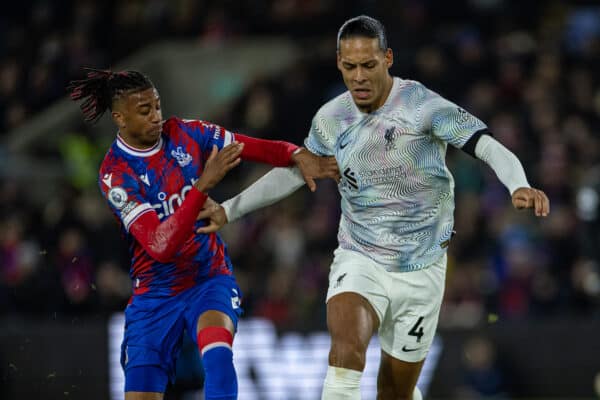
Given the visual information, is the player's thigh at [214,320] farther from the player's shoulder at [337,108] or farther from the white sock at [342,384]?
the player's shoulder at [337,108]

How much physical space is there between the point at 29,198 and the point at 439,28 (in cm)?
578

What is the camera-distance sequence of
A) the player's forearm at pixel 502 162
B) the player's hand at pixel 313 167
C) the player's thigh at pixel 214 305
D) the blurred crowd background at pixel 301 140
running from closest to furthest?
the player's forearm at pixel 502 162 < the player's thigh at pixel 214 305 < the player's hand at pixel 313 167 < the blurred crowd background at pixel 301 140

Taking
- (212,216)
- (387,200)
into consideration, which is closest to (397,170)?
(387,200)

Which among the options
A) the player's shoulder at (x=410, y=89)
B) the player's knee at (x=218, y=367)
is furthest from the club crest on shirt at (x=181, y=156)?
the player's shoulder at (x=410, y=89)

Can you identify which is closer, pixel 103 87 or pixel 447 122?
pixel 447 122

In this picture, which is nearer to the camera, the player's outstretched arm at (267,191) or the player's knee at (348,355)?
the player's knee at (348,355)

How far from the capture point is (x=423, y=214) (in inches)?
263

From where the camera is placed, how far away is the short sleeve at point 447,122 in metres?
6.38

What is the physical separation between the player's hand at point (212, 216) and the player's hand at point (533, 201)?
1.74 metres

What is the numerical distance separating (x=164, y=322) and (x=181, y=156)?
3.17 feet

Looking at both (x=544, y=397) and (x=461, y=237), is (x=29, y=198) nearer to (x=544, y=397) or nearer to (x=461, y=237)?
(x=461, y=237)

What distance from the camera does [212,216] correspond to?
670 centimetres

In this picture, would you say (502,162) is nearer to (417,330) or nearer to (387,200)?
(387,200)

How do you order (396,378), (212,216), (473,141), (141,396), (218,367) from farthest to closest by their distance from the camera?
(396,378)
(212,216)
(141,396)
(473,141)
(218,367)
